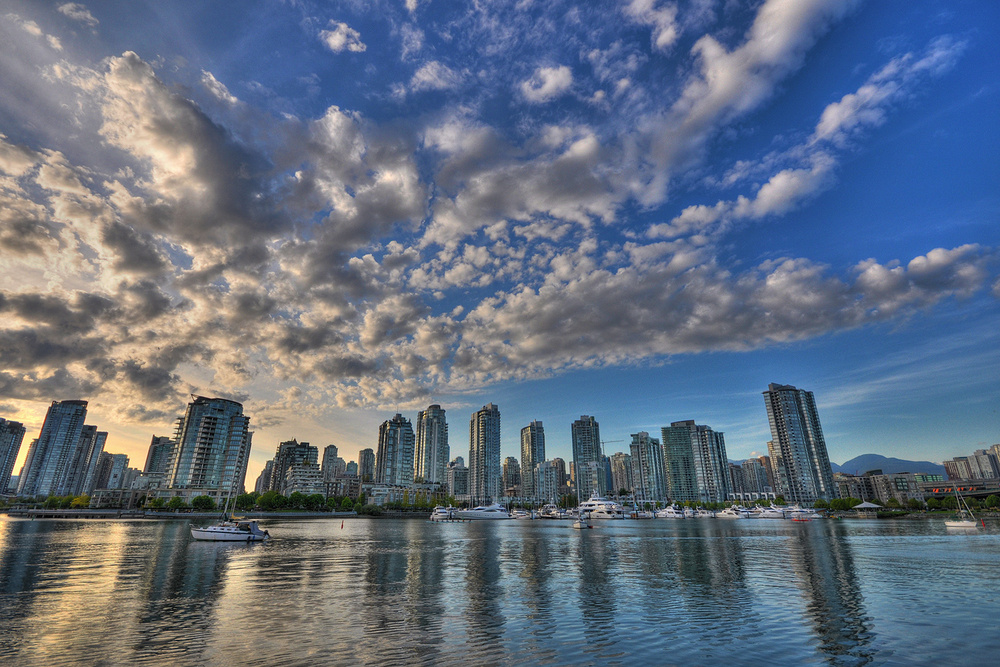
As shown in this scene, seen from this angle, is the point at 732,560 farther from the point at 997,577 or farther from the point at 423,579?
the point at 423,579

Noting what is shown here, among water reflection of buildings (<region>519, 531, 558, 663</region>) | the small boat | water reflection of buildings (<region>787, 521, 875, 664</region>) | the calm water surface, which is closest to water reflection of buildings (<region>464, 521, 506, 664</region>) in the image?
the calm water surface

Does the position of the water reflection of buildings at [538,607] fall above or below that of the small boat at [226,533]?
below

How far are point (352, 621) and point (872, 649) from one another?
27990mm

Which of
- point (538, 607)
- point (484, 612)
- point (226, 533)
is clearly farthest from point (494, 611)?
point (226, 533)

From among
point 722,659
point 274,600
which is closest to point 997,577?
point 722,659

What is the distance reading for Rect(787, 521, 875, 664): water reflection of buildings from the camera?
A: 22469 mm

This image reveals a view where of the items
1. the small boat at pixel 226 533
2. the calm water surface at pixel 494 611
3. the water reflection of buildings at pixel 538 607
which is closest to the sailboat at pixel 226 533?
the small boat at pixel 226 533

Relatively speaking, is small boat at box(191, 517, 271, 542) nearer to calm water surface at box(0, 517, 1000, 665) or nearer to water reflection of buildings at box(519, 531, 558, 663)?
calm water surface at box(0, 517, 1000, 665)

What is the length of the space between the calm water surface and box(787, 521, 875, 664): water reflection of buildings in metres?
0.20

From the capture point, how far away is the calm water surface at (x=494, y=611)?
21484mm

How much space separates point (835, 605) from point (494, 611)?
80.6 ft

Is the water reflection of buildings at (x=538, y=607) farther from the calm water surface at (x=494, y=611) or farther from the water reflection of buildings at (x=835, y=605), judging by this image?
the water reflection of buildings at (x=835, y=605)

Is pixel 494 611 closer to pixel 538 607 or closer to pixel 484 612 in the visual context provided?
pixel 484 612

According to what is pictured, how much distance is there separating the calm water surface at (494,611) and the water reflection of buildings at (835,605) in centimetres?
20
